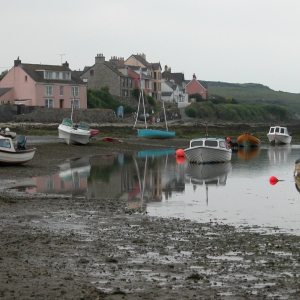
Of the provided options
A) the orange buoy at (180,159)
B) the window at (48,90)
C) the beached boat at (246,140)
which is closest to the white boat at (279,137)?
the beached boat at (246,140)

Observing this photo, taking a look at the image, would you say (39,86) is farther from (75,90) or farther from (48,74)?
(75,90)

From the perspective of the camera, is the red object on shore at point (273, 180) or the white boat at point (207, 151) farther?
the white boat at point (207, 151)

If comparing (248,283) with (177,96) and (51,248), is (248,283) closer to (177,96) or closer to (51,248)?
(51,248)

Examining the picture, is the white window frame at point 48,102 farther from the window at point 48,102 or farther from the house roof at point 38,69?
the house roof at point 38,69

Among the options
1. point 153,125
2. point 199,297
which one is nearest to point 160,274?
point 199,297

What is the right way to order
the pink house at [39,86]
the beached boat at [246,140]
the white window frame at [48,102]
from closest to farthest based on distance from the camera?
the beached boat at [246,140], the pink house at [39,86], the white window frame at [48,102]

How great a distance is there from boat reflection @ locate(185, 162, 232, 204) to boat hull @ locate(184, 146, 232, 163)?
60cm

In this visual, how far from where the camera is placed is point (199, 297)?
9.27 meters

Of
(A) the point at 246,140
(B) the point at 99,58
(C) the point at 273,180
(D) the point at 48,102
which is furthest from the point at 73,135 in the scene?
(B) the point at 99,58

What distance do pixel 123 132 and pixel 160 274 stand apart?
192 ft

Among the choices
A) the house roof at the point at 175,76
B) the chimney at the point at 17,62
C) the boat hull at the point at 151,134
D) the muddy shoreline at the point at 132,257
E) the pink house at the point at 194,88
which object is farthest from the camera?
the pink house at the point at 194,88

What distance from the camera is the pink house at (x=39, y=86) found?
79.6 m

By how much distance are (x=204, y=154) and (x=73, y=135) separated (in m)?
13.2

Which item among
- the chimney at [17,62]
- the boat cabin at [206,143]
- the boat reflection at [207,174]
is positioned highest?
the chimney at [17,62]
